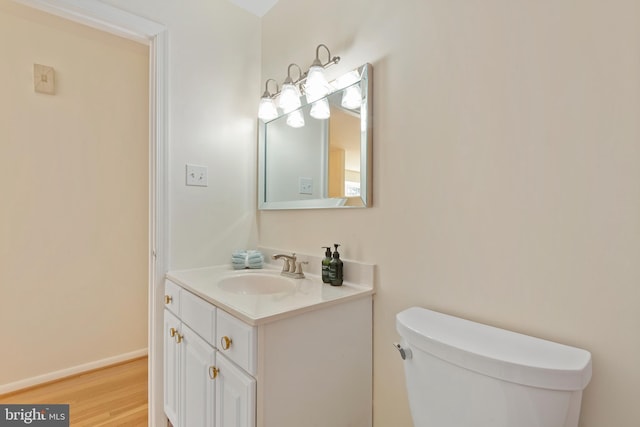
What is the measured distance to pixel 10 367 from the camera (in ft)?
5.99

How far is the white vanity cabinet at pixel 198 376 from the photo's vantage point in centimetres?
92

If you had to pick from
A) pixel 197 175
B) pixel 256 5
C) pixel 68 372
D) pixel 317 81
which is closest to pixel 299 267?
pixel 197 175

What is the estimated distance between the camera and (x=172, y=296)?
4.53 feet

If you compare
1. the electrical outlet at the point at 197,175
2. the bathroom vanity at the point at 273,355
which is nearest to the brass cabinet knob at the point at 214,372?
the bathroom vanity at the point at 273,355

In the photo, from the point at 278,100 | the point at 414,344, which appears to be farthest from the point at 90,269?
the point at 414,344

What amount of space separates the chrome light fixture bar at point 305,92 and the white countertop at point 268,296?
76 centimetres

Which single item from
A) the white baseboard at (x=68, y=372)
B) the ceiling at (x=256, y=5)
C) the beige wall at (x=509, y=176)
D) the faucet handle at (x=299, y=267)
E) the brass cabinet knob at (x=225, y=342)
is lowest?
the white baseboard at (x=68, y=372)

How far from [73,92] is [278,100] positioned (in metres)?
1.48

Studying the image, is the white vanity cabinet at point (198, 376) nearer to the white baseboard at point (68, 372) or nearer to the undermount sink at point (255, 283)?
the undermount sink at point (255, 283)

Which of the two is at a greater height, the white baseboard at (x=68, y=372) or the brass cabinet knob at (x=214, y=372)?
the brass cabinet knob at (x=214, y=372)

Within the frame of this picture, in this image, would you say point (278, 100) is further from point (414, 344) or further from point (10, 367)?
point (10, 367)

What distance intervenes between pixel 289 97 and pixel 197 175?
61cm

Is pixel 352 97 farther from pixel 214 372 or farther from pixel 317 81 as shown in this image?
pixel 214 372

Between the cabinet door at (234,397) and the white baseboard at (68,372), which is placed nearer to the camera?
the cabinet door at (234,397)
